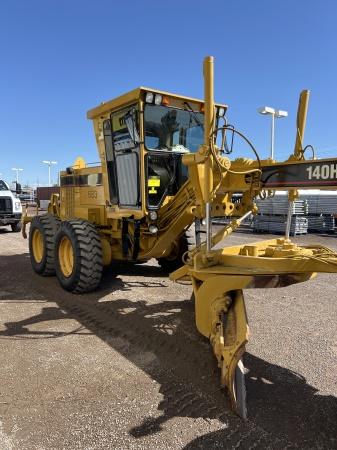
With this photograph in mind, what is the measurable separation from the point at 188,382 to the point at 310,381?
1043 millimetres

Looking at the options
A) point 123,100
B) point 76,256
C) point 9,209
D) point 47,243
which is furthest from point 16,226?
point 123,100

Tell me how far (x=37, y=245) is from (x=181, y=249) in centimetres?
296

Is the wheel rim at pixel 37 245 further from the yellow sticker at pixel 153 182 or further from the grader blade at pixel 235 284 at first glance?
the grader blade at pixel 235 284

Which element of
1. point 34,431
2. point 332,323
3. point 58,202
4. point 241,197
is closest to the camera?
point 34,431

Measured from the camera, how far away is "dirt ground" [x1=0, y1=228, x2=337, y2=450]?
277cm

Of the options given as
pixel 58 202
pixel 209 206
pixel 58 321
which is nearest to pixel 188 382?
pixel 209 206

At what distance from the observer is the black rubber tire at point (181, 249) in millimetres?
6754

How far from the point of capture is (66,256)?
6.54 m

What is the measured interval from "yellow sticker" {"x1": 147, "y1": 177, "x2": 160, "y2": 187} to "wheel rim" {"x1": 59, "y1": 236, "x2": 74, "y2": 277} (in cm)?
166

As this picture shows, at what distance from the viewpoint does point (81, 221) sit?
6363 millimetres

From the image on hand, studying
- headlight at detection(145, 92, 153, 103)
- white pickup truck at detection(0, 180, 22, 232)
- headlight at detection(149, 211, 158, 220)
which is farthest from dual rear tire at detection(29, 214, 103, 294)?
white pickup truck at detection(0, 180, 22, 232)

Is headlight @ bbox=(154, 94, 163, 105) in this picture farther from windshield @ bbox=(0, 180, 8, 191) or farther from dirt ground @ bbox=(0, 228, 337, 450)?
windshield @ bbox=(0, 180, 8, 191)

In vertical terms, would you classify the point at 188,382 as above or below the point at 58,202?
below

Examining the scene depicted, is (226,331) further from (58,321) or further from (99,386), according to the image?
(58,321)
